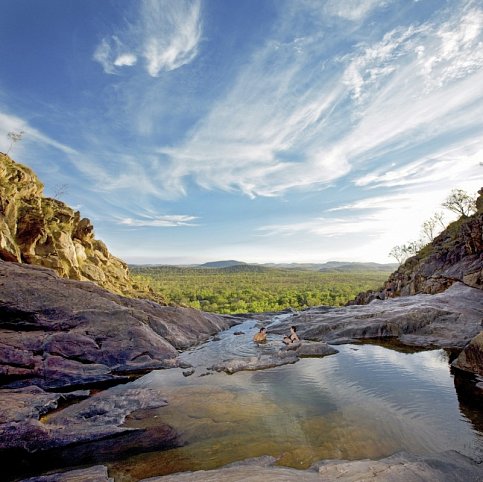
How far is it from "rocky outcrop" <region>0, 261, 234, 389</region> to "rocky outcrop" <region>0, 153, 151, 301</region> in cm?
725

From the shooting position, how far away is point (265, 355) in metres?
20.2

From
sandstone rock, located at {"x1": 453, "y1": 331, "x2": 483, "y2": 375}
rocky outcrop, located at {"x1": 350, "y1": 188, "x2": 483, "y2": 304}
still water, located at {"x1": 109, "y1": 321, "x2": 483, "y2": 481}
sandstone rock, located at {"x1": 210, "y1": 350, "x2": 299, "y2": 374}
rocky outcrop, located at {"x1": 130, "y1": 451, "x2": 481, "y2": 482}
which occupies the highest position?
rocky outcrop, located at {"x1": 350, "y1": 188, "x2": 483, "y2": 304}

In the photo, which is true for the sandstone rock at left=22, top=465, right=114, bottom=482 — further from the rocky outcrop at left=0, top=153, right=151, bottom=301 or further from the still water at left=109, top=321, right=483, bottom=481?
the rocky outcrop at left=0, top=153, right=151, bottom=301

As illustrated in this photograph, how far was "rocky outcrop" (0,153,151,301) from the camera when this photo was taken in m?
26.4

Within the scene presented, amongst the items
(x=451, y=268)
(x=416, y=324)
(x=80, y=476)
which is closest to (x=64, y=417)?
(x=80, y=476)

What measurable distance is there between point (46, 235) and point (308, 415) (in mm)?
28132

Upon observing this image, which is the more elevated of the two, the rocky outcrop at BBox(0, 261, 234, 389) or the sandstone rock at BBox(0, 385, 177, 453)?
the rocky outcrop at BBox(0, 261, 234, 389)

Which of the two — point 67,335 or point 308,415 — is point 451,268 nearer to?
point 308,415

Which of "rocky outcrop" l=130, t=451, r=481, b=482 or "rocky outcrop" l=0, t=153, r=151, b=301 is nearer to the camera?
"rocky outcrop" l=130, t=451, r=481, b=482

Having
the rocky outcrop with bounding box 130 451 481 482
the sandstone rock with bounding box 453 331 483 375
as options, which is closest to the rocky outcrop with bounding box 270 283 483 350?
the sandstone rock with bounding box 453 331 483 375

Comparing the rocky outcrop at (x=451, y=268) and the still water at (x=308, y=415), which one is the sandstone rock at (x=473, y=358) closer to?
the still water at (x=308, y=415)

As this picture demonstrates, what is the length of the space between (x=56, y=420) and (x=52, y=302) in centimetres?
904

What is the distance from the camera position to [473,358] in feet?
50.0

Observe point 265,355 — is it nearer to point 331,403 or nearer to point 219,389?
point 219,389
